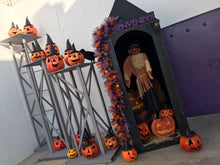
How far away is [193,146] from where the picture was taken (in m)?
1.92

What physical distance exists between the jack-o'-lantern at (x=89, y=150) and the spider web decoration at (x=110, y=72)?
1.65 feet

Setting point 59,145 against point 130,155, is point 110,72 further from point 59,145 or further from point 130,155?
point 59,145

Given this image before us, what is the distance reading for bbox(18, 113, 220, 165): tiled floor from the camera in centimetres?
180

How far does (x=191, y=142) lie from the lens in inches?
76.2

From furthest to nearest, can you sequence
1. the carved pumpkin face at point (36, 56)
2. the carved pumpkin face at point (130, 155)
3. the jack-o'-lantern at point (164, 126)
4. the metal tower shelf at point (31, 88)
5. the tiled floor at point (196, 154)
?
1. the metal tower shelf at point (31, 88)
2. the carved pumpkin face at point (36, 56)
3. the jack-o'-lantern at point (164, 126)
4. the carved pumpkin face at point (130, 155)
5. the tiled floor at point (196, 154)

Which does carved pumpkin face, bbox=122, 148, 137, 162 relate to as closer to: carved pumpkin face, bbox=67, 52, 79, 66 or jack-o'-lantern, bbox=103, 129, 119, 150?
jack-o'-lantern, bbox=103, 129, 119, 150

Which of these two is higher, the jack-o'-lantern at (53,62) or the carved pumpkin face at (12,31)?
the carved pumpkin face at (12,31)

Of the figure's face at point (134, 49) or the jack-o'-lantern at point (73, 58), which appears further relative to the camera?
the figure's face at point (134, 49)

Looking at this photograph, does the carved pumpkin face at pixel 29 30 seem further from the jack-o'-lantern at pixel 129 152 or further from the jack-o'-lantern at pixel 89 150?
the jack-o'-lantern at pixel 129 152

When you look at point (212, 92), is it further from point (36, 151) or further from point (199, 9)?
point (36, 151)

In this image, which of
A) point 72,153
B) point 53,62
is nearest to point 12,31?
point 53,62

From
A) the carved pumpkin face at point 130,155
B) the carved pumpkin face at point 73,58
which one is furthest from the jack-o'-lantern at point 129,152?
the carved pumpkin face at point 73,58

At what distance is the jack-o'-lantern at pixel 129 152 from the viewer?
209cm

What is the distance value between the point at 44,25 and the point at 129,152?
3075mm
